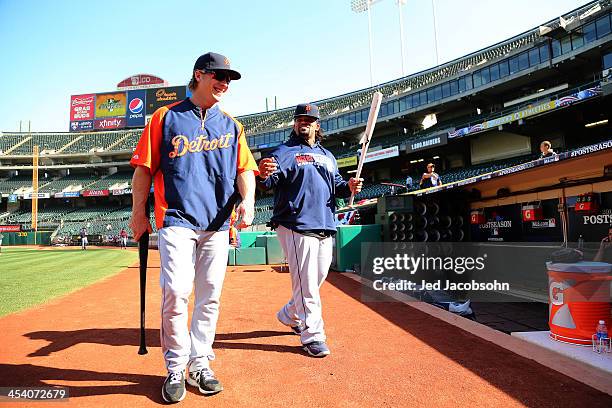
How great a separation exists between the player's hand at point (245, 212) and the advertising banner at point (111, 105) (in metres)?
52.1

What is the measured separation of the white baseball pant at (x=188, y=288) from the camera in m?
2.13

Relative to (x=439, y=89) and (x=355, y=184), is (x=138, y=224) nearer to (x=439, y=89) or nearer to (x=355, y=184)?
(x=355, y=184)

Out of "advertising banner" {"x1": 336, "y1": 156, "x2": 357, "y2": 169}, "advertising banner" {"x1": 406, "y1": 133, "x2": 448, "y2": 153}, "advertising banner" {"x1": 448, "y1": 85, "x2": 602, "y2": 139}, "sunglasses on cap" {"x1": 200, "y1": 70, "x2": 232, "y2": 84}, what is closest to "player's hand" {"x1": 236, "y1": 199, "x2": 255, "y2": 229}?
"sunglasses on cap" {"x1": 200, "y1": 70, "x2": 232, "y2": 84}

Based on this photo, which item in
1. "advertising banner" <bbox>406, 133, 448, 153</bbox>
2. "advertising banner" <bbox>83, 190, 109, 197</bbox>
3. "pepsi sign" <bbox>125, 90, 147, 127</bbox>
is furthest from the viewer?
"pepsi sign" <bbox>125, 90, 147, 127</bbox>

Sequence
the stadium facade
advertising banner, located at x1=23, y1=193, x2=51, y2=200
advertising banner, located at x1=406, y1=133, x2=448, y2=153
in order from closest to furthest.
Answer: the stadium facade
advertising banner, located at x1=406, y1=133, x2=448, y2=153
advertising banner, located at x1=23, y1=193, x2=51, y2=200

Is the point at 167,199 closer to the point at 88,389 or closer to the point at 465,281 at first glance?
the point at 88,389

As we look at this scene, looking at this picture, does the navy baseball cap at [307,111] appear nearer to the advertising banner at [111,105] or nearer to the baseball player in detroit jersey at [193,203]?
the baseball player in detroit jersey at [193,203]

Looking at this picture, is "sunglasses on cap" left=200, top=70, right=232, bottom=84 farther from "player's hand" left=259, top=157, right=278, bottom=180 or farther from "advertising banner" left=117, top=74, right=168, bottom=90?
"advertising banner" left=117, top=74, right=168, bottom=90

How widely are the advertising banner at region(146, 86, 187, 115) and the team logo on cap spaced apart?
42.8 inches

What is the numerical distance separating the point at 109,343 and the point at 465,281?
6.99 meters

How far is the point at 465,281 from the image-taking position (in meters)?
7.77

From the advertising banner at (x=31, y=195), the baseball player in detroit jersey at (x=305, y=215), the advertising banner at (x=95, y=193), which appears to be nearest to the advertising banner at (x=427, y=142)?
the baseball player in detroit jersey at (x=305, y=215)

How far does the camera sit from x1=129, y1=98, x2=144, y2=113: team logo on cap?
154 feet

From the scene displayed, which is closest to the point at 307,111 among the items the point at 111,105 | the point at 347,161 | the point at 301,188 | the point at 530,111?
the point at 301,188
